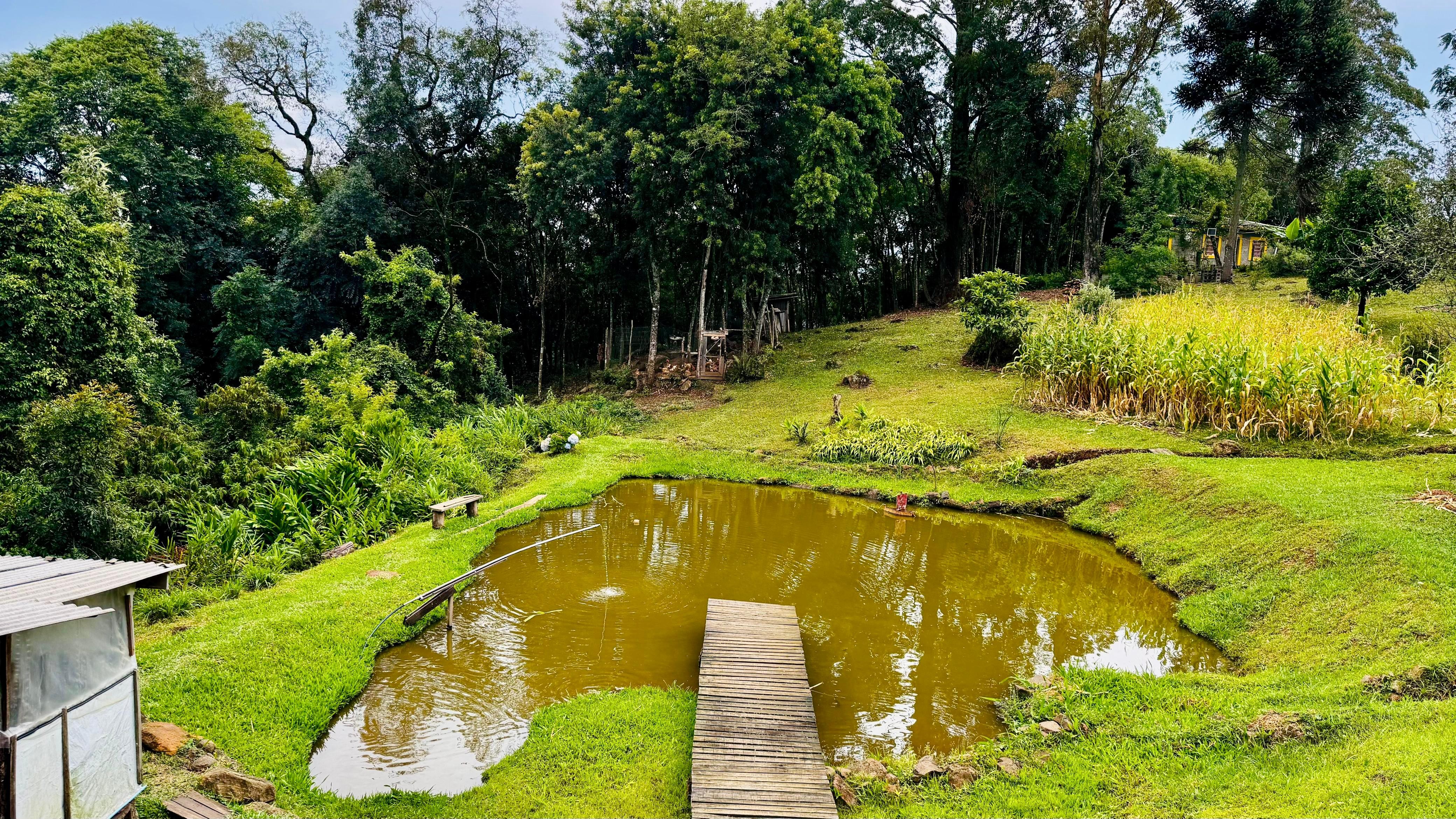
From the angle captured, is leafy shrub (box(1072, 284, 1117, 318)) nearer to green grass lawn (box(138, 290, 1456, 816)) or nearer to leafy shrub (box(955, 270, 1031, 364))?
leafy shrub (box(955, 270, 1031, 364))

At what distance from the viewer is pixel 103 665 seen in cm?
416

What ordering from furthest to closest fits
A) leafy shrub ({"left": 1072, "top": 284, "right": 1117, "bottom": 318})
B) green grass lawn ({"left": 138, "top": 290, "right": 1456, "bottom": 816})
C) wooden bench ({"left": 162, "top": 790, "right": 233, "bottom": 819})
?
leafy shrub ({"left": 1072, "top": 284, "right": 1117, "bottom": 318}) < green grass lawn ({"left": 138, "top": 290, "right": 1456, "bottom": 816}) < wooden bench ({"left": 162, "top": 790, "right": 233, "bottom": 819})

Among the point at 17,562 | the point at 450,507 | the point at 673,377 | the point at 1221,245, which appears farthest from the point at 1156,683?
the point at 1221,245

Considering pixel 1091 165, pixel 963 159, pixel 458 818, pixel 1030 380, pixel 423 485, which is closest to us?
pixel 458 818

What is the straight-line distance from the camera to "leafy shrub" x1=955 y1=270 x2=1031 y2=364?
1764cm

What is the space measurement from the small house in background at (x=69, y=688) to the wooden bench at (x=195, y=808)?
23 cm

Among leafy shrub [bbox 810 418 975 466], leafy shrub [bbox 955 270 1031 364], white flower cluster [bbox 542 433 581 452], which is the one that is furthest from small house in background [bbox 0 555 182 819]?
leafy shrub [bbox 955 270 1031 364]

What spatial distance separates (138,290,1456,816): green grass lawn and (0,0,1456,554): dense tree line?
5.20 m

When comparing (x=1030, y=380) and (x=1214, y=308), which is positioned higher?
(x=1214, y=308)

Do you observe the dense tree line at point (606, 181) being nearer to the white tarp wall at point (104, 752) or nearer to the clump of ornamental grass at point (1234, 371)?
the clump of ornamental grass at point (1234, 371)

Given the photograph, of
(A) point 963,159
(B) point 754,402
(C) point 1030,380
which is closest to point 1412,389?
(C) point 1030,380

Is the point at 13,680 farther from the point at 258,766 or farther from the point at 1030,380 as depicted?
the point at 1030,380

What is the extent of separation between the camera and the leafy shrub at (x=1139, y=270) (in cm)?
2134

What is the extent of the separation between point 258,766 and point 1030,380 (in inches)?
564
